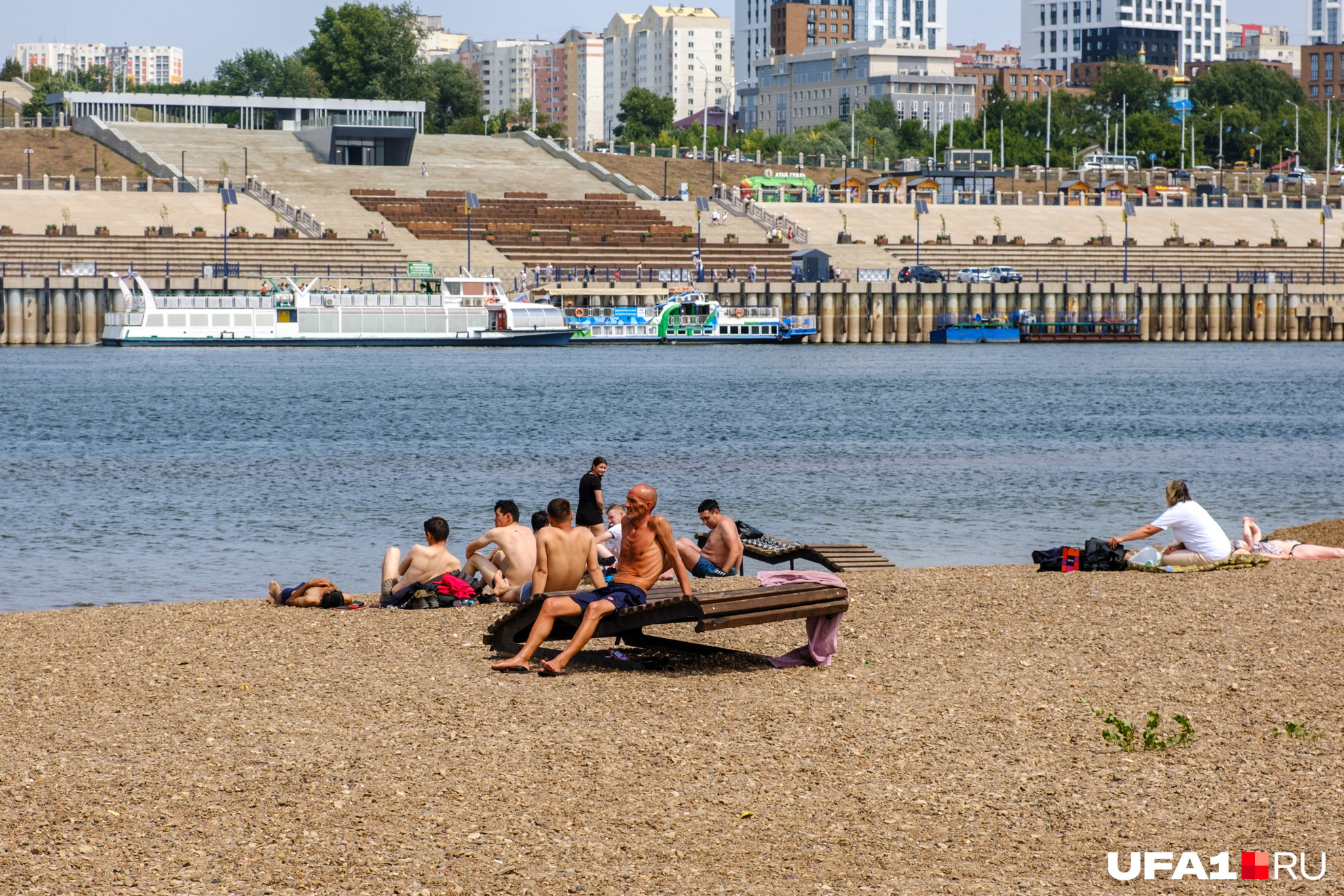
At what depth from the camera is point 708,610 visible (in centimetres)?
1149

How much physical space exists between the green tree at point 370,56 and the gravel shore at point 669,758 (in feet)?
443

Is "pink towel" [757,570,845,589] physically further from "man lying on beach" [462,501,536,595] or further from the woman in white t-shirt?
the woman in white t-shirt

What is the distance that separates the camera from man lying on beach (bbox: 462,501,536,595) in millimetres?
15836

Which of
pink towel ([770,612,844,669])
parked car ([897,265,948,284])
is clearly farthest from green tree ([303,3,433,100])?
pink towel ([770,612,844,669])

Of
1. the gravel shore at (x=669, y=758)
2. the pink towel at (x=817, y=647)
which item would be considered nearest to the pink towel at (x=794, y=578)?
the pink towel at (x=817, y=647)

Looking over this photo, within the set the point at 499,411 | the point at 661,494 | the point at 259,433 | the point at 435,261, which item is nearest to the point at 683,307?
the point at 435,261

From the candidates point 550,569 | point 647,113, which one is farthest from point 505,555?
point 647,113

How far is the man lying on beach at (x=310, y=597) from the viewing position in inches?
616

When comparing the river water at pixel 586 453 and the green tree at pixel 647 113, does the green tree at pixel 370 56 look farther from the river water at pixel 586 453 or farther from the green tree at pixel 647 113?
the river water at pixel 586 453

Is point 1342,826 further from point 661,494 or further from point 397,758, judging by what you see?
point 661,494

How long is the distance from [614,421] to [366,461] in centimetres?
1113

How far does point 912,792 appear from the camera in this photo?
912 cm

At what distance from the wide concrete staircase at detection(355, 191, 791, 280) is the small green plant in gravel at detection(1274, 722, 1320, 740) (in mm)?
78252

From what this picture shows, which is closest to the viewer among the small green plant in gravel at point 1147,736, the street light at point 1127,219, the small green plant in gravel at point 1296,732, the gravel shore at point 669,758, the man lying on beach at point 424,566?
the gravel shore at point 669,758
